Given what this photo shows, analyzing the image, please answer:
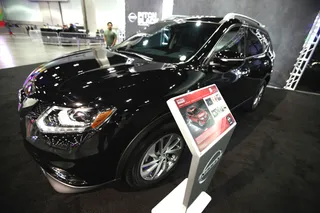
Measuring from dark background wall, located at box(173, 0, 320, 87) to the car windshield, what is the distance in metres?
3.73

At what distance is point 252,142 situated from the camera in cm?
233

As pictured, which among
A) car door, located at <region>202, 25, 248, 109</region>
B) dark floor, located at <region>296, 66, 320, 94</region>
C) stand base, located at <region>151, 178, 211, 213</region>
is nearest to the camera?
stand base, located at <region>151, 178, 211, 213</region>

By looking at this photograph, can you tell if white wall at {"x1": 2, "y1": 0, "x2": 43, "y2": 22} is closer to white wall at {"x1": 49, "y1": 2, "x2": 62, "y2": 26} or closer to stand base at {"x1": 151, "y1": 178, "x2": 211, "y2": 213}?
white wall at {"x1": 49, "y1": 2, "x2": 62, "y2": 26}

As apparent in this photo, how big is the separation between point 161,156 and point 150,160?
0.10m

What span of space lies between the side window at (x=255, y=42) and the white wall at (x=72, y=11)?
18615 millimetres

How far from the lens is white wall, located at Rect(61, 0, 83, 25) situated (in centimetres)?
1652

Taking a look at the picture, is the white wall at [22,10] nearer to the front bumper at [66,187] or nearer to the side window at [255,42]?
the side window at [255,42]

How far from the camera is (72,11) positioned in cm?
1689

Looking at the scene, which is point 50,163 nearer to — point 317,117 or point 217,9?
point 317,117

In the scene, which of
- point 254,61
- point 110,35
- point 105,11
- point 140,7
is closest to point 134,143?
point 254,61

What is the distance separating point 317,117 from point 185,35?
11.2ft

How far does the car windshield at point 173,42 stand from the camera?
1708mm

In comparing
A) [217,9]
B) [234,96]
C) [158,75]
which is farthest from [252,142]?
[217,9]

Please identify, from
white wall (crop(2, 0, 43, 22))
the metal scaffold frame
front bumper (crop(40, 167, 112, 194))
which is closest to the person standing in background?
front bumper (crop(40, 167, 112, 194))
